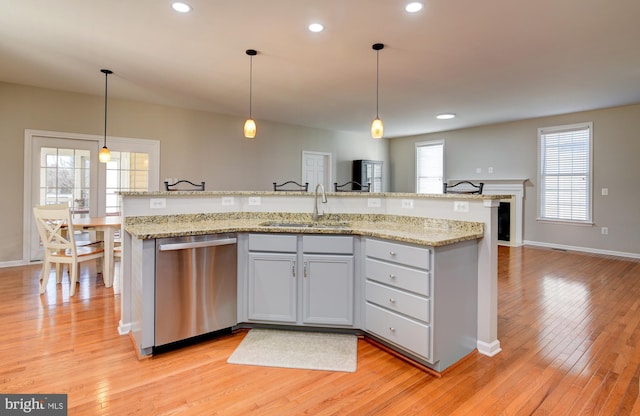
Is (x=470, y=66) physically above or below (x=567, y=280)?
above

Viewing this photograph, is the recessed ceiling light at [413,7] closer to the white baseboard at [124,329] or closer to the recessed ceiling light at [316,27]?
the recessed ceiling light at [316,27]

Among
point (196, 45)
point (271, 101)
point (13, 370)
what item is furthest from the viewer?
point (271, 101)

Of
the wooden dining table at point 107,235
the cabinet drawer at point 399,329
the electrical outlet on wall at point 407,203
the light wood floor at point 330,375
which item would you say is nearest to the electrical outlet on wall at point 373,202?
the electrical outlet on wall at point 407,203

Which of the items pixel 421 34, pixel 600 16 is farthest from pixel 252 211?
pixel 600 16

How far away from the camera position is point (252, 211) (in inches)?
126

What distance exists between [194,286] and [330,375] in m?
1.12

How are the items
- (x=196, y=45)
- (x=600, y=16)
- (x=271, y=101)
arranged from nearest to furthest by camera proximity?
(x=600, y=16) → (x=196, y=45) → (x=271, y=101)

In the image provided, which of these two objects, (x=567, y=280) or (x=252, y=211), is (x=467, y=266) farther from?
(x=567, y=280)

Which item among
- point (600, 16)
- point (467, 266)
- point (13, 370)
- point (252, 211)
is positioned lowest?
point (13, 370)

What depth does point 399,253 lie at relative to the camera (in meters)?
2.27

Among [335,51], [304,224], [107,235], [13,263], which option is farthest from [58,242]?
[335,51]

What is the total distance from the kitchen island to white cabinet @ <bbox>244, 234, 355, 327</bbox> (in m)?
0.03

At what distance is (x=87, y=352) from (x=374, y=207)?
2.46 metres

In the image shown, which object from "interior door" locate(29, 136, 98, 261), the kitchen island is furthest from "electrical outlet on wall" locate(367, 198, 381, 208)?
"interior door" locate(29, 136, 98, 261)
